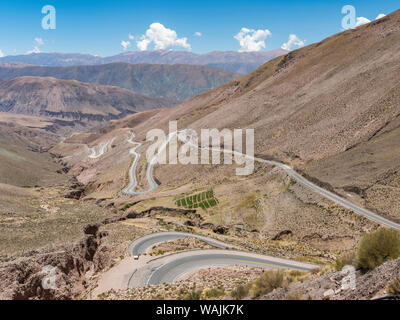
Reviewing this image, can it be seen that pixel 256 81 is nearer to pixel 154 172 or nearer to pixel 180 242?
pixel 154 172

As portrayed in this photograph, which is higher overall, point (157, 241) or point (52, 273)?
point (52, 273)

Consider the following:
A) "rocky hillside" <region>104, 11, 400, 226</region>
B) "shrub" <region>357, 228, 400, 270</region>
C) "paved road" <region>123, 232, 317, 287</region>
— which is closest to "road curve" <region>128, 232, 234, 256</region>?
"paved road" <region>123, 232, 317, 287</region>

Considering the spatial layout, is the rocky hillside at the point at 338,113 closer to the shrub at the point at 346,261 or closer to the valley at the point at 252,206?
the valley at the point at 252,206

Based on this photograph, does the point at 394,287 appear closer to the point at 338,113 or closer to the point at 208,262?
the point at 208,262

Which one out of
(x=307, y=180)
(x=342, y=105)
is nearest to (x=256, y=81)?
(x=342, y=105)

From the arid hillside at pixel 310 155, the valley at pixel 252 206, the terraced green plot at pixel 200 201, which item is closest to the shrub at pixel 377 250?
the valley at pixel 252 206

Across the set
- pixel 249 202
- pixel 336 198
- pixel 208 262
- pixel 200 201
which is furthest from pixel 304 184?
pixel 208 262
